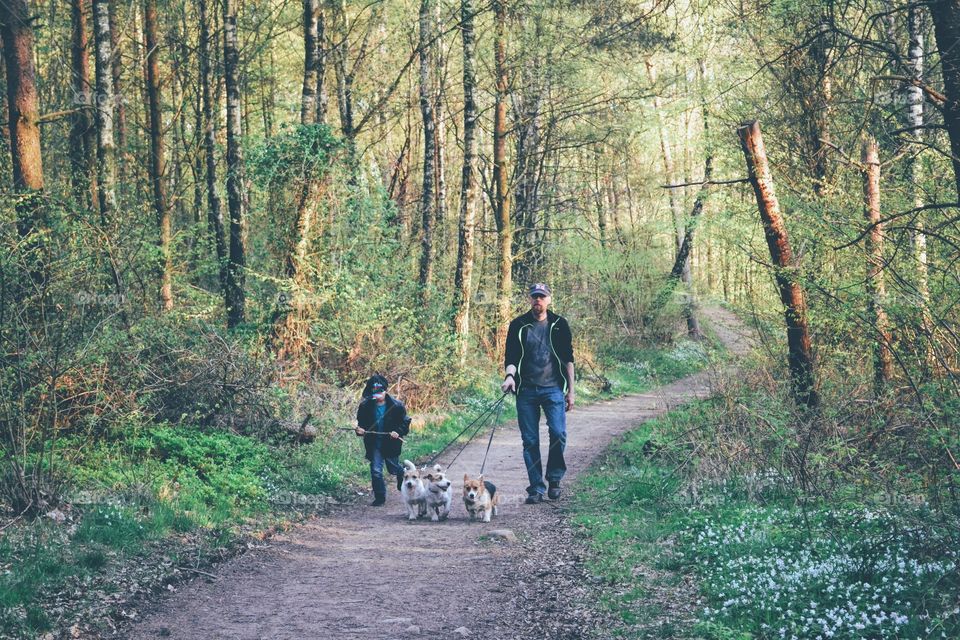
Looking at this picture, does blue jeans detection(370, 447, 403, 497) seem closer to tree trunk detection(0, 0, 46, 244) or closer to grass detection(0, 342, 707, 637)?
grass detection(0, 342, 707, 637)

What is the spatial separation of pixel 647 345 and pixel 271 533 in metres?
24.2

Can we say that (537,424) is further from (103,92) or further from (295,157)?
(103,92)

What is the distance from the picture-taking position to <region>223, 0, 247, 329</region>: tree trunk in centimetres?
1577

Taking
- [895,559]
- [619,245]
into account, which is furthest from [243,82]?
[895,559]

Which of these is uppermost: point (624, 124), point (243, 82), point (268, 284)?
point (243, 82)

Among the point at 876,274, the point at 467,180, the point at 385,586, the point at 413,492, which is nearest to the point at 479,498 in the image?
the point at 413,492

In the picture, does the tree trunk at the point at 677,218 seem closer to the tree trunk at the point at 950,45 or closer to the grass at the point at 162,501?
the grass at the point at 162,501

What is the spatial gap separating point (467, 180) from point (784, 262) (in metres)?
10.6

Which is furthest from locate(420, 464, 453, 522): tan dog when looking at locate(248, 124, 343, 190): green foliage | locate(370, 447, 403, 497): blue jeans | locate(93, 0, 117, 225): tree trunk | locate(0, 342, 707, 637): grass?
locate(93, 0, 117, 225): tree trunk

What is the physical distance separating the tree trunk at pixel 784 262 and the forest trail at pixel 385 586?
11.6ft

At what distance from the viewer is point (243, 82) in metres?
24.4

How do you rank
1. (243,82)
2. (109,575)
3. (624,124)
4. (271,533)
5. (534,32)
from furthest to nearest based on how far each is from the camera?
(624,124)
(243,82)
(534,32)
(271,533)
(109,575)

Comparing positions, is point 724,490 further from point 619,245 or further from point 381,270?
point 619,245

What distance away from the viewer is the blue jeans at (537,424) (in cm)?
964
